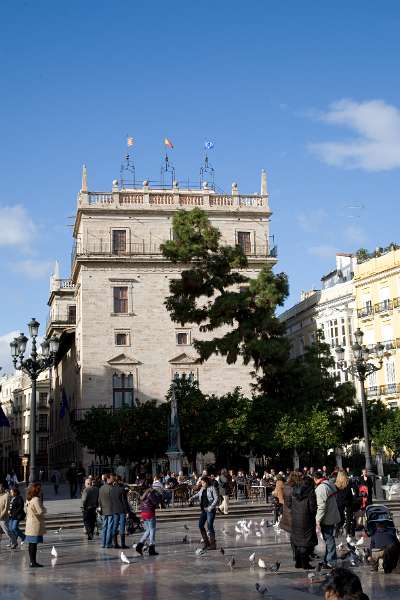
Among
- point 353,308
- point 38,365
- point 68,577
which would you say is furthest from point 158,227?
point 68,577

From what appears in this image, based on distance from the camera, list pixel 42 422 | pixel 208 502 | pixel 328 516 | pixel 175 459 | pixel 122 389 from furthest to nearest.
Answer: pixel 42 422
pixel 122 389
pixel 175 459
pixel 208 502
pixel 328 516

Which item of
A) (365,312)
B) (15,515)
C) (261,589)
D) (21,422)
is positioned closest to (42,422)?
(21,422)

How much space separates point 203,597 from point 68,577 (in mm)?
3211

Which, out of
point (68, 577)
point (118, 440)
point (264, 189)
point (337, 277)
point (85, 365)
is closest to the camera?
point (68, 577)

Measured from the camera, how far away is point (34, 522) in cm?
1434

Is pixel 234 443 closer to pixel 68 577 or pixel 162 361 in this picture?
pixel 162 361

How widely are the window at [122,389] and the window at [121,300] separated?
3932 mm

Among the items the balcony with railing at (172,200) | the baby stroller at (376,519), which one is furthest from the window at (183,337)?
the baby stroller at (376,519)

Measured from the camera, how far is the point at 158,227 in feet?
170

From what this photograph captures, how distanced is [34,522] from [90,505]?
5.62 metres

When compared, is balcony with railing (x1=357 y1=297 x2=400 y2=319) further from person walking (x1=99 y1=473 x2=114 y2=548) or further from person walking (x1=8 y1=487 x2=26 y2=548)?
person walking (x1=99 y1=473 x2=114 y2=548)

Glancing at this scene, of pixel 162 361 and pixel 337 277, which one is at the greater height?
pixel 337 277

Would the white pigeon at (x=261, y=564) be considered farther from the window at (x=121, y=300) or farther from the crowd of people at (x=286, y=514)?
the window at (x=121, y=300)

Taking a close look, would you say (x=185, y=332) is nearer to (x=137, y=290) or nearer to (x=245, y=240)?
(x=137, y=290)
